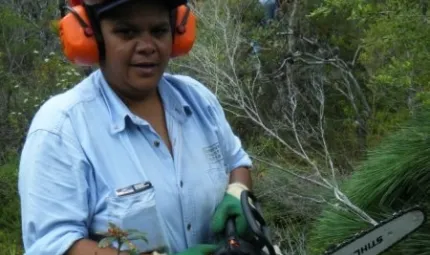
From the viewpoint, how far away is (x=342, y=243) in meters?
2.60

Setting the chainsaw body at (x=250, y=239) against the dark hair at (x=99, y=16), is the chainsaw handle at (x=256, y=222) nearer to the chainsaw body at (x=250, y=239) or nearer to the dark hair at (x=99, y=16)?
the chainsaw body at (x=250, y=239)

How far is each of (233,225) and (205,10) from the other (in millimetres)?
5259

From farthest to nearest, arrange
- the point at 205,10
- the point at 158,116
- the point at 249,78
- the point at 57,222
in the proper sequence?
the point at 205,10 < the point at 249,78 < the point at 158,116 < the point at 57,222

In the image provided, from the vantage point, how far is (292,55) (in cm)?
683

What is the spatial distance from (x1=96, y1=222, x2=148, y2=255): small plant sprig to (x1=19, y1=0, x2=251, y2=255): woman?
0.26ft

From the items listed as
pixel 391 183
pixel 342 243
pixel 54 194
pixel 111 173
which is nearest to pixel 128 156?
pixel 111 173

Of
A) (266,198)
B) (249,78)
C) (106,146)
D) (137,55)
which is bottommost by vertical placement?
(266,198)

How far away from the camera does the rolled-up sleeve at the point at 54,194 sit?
2.20 m

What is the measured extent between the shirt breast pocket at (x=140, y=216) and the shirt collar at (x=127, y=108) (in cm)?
20

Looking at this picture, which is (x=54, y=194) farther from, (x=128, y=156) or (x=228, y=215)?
(x=228, y=215)

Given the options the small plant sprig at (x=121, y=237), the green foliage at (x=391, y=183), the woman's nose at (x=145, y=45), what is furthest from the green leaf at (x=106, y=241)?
the green foliage at (x=391, y=183)

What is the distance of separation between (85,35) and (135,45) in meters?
0.17

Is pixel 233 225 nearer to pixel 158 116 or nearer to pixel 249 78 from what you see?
pixel 158 116

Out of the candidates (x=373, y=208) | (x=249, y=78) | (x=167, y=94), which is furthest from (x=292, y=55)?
(x=167, y=94)
